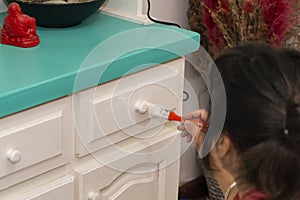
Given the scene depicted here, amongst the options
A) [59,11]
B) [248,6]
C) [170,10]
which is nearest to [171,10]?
[170,10]

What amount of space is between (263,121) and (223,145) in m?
0.11

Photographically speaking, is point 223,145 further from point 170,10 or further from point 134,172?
point 170,10

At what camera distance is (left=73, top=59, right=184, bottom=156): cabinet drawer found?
1.57 meters

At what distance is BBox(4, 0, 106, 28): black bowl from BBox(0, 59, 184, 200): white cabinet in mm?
224

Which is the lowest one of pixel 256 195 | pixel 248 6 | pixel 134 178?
pixel 134 178

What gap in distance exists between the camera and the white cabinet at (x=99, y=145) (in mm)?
1463

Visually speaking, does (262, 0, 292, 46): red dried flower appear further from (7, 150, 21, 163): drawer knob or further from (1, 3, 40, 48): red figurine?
(7, 150, 21, 163): drawer knob

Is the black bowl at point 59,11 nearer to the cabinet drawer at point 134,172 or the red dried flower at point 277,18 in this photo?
the cabinet drawer at point 134,172

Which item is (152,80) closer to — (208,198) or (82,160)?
(82,160)

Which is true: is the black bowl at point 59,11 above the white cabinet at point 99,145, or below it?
above

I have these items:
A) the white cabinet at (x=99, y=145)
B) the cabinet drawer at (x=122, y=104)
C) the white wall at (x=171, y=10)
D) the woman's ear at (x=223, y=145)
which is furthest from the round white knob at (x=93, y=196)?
the white wall at (x=171, y=10)

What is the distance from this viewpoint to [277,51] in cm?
113

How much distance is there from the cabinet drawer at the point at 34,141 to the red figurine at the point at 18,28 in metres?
0.20

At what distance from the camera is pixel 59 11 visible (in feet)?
5.59
